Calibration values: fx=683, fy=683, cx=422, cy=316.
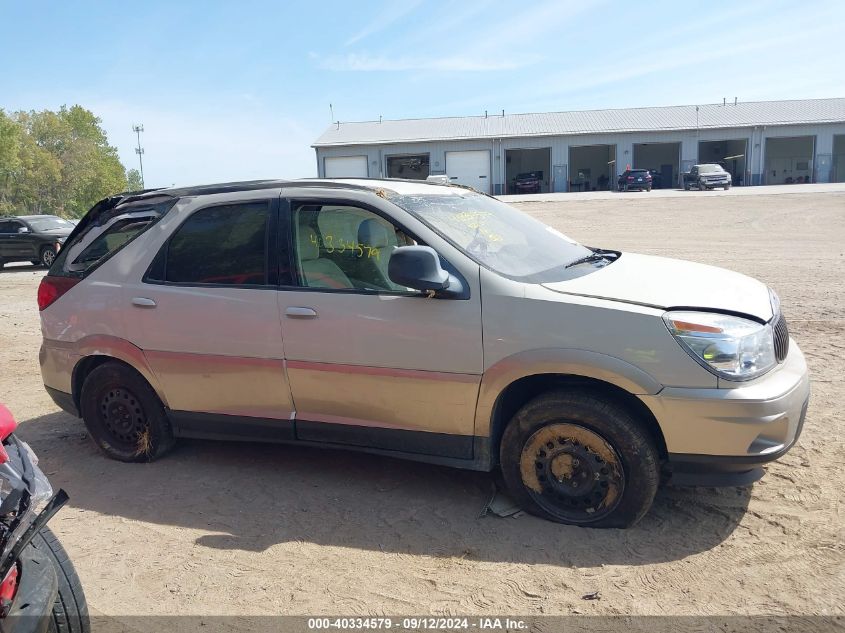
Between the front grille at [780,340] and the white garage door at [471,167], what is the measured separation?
46.2 meters

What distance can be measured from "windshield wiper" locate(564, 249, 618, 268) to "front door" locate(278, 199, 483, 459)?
2.93ft

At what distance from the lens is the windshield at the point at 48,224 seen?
19375 mm

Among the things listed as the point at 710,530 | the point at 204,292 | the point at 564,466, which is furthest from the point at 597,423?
the point at 204,292

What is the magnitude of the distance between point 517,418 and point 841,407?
303 cm

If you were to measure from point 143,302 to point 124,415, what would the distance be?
88 centimetres

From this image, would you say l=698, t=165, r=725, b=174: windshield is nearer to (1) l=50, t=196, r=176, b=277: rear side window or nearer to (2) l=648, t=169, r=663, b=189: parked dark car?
(2) l=648, t=169, r=663, b=189: parked dark car

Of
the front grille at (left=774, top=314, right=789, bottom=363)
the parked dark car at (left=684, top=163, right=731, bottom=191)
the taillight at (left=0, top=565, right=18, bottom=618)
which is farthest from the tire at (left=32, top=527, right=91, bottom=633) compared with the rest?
the parked dark car at (left=684, top=163, right=731, bottom=191)

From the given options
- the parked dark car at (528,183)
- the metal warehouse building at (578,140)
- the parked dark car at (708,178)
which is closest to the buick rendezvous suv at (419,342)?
the parked dark car at (708,178)

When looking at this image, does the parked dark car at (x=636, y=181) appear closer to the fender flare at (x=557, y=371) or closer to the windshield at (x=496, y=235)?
the windshield at (x=496, y=235)

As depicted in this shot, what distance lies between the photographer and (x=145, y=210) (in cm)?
483

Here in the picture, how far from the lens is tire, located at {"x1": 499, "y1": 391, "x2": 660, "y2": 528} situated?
345cm

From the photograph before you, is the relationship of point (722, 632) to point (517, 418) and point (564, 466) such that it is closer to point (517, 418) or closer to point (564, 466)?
point (564, 466)

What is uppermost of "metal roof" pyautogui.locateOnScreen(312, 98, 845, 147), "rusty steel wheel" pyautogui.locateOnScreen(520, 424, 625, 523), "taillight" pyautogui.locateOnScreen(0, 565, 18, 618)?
"metal roof" pyautogui.locateOnScreen(312, 98, 845, 147)

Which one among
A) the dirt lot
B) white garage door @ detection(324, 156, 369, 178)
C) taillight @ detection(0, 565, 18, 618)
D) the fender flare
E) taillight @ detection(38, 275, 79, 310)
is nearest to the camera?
taillight @ detection(0, 565, 18, 618)
